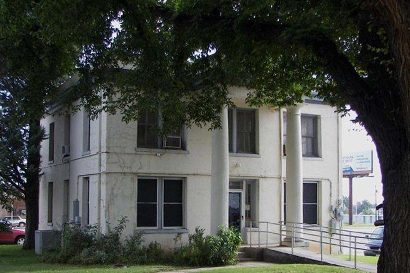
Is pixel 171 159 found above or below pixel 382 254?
above

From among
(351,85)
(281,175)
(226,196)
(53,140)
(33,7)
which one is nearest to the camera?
(351,85)

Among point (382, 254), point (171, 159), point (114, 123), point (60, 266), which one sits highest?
point (114, 123)

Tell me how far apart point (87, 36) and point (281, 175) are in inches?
521

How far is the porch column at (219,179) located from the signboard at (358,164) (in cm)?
5084

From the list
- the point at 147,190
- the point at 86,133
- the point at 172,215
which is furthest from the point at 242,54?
the point at 86,133

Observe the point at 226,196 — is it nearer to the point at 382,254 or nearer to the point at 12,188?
the point at 382,254

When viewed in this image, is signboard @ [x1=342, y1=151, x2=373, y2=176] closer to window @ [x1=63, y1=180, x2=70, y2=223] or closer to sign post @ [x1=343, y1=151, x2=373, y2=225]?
sign post @ [x1=343, y1=151, x2=373, y2=225]

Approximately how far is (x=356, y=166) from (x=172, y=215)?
175 feet

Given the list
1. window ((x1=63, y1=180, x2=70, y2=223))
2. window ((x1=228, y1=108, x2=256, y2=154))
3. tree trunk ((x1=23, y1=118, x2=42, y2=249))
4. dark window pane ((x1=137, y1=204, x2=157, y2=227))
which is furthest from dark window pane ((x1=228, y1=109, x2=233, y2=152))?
tree trunk ((x1=23, y1=118, x2=42, y2=249))

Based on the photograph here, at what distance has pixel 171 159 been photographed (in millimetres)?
20359

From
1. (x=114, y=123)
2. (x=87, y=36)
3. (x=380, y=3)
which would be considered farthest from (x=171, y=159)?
(x=380, y=3)

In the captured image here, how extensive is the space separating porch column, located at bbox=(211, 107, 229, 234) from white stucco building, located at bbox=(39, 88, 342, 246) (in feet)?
0.11

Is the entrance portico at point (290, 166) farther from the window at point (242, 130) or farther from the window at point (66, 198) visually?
the window at point (66, 198)

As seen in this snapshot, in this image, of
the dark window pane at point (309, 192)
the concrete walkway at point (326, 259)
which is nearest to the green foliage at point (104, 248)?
the concrete walkway at point (326, 259)
